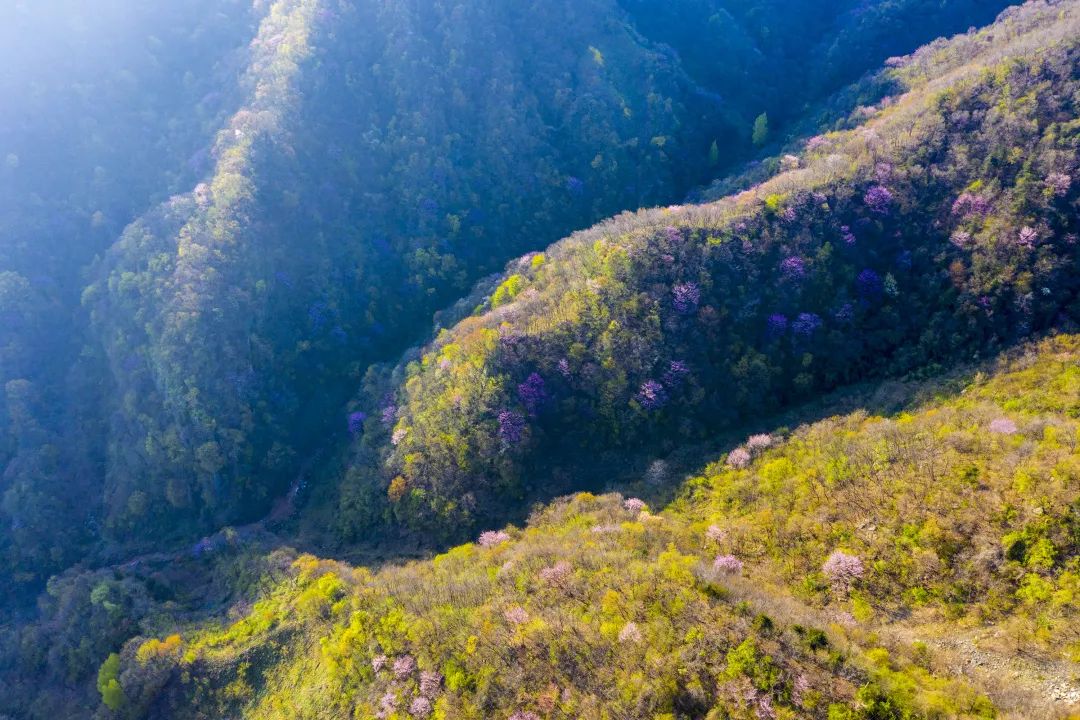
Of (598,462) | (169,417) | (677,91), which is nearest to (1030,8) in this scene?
(677,91)

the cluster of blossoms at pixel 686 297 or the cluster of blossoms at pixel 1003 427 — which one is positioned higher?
the cluster of blossoms at pixel 686 297

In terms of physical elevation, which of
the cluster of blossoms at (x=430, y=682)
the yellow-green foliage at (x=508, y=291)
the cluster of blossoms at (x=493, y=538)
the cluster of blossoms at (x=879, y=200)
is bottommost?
the cluster of blossoms at (x=430, y=682)

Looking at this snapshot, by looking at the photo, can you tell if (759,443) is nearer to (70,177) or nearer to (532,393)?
(532,393)

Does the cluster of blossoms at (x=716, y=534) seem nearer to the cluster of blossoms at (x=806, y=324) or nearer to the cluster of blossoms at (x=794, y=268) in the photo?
the cluster of blossoms at (x=806, y=324)

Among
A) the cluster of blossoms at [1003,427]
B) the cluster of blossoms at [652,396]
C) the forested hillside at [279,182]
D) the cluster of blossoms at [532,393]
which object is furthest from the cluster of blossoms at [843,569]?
the forested hillside at [279,182]

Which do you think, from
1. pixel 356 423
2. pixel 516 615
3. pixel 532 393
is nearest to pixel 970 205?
pixel 532 393

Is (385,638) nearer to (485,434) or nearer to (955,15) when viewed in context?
(485,434)
